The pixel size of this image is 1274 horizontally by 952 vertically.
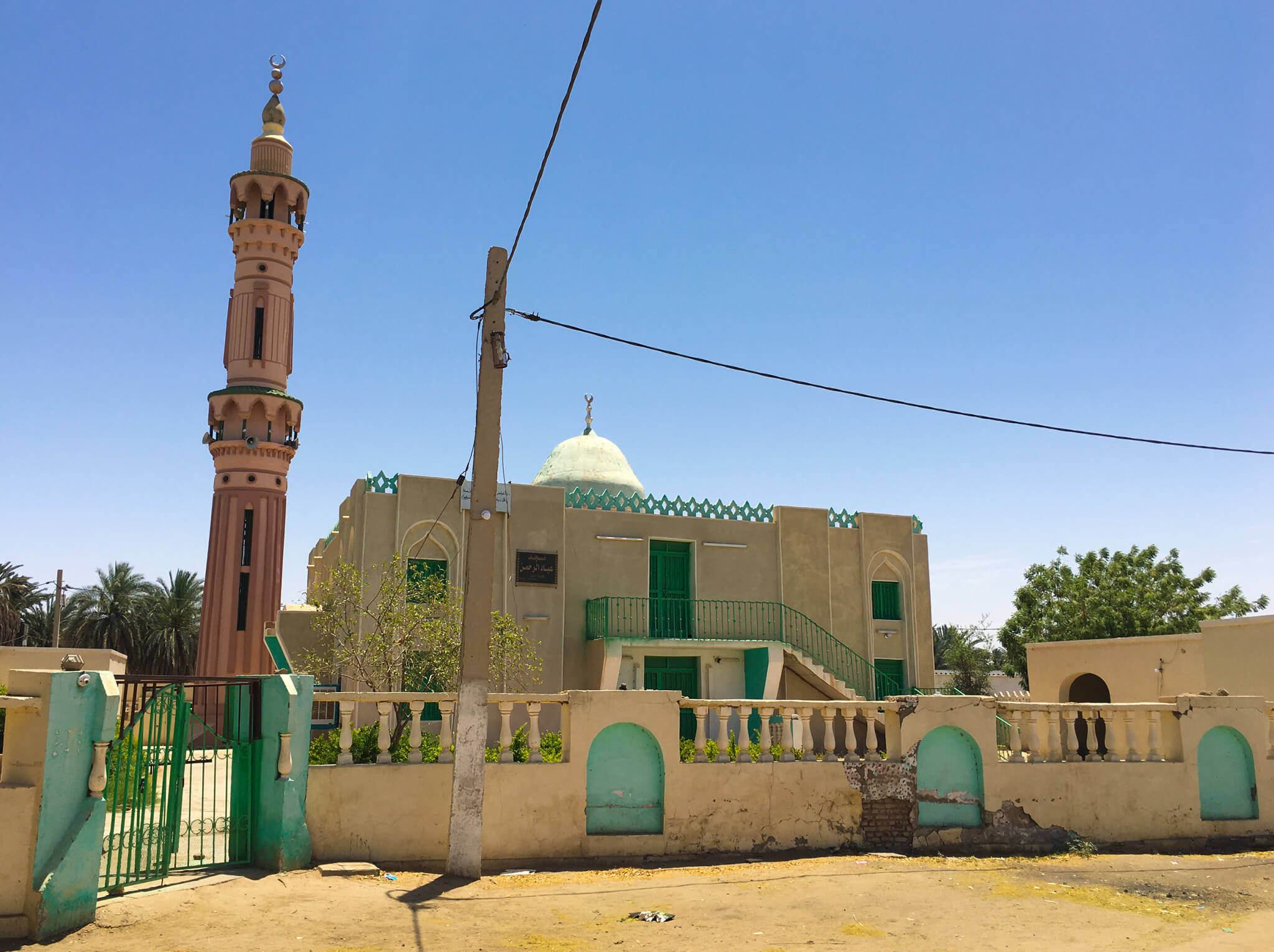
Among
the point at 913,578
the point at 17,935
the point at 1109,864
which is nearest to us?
the point at 17,935

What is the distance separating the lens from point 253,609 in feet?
90.2

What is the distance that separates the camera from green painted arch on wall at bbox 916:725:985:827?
1148 centimetres

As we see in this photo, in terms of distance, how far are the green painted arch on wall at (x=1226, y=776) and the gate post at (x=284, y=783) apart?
1103cm

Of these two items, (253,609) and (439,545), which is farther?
(253,609)

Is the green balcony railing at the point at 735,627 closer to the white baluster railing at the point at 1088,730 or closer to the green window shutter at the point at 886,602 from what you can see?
the green window shutter at the point at 886,602

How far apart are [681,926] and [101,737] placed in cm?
483

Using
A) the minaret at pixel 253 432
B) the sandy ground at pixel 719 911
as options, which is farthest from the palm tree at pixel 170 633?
the sandy ground at pixel 719 911

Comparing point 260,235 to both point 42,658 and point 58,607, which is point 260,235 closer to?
point 42,658

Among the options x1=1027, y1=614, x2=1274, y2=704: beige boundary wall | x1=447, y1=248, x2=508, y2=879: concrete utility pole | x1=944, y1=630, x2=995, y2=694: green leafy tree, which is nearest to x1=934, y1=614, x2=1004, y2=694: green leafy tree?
x1=944, y1=630, x2=995, y2=694: green leafy tree

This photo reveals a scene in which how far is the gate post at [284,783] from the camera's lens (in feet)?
29.5

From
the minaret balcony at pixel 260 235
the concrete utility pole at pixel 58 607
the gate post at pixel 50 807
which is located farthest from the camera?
the concrete utility pole at pixel 58 607

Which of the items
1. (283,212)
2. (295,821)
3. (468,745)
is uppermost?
(283,212)

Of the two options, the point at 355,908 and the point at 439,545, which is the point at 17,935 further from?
the point at 439,545

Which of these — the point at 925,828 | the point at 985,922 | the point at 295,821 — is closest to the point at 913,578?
the point at 925,828
